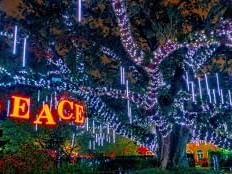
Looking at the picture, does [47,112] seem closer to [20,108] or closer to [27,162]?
[20,108]

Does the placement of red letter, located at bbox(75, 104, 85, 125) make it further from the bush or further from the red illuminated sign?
the bush

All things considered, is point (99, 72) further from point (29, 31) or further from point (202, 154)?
point (202, 154)

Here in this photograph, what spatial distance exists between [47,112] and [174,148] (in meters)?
5.94

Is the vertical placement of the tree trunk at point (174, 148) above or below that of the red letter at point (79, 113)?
below

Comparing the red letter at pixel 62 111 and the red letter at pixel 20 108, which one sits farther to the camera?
the red letter at pixel 62 111

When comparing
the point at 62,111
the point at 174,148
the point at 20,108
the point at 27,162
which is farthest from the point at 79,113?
the point at 27,162

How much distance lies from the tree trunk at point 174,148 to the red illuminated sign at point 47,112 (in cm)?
401

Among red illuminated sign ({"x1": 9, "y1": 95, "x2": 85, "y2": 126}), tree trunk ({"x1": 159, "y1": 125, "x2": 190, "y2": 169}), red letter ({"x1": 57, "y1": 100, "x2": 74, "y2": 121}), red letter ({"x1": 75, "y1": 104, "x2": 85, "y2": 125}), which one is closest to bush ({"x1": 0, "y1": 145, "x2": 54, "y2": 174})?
red illuminated sign ({"x1": 9, "y1": 95, "x2": 85, "y2": 126})

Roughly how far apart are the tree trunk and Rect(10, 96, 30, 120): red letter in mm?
6551

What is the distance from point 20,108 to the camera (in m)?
16.2

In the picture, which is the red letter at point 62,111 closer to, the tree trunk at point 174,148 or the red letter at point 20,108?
the red letter at point 20,108

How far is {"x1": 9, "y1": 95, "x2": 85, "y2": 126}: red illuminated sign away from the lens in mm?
16078

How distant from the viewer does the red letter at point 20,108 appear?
16.0 meters

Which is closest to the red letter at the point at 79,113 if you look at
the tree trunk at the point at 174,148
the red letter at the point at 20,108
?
the red letter at the point at 20,108
